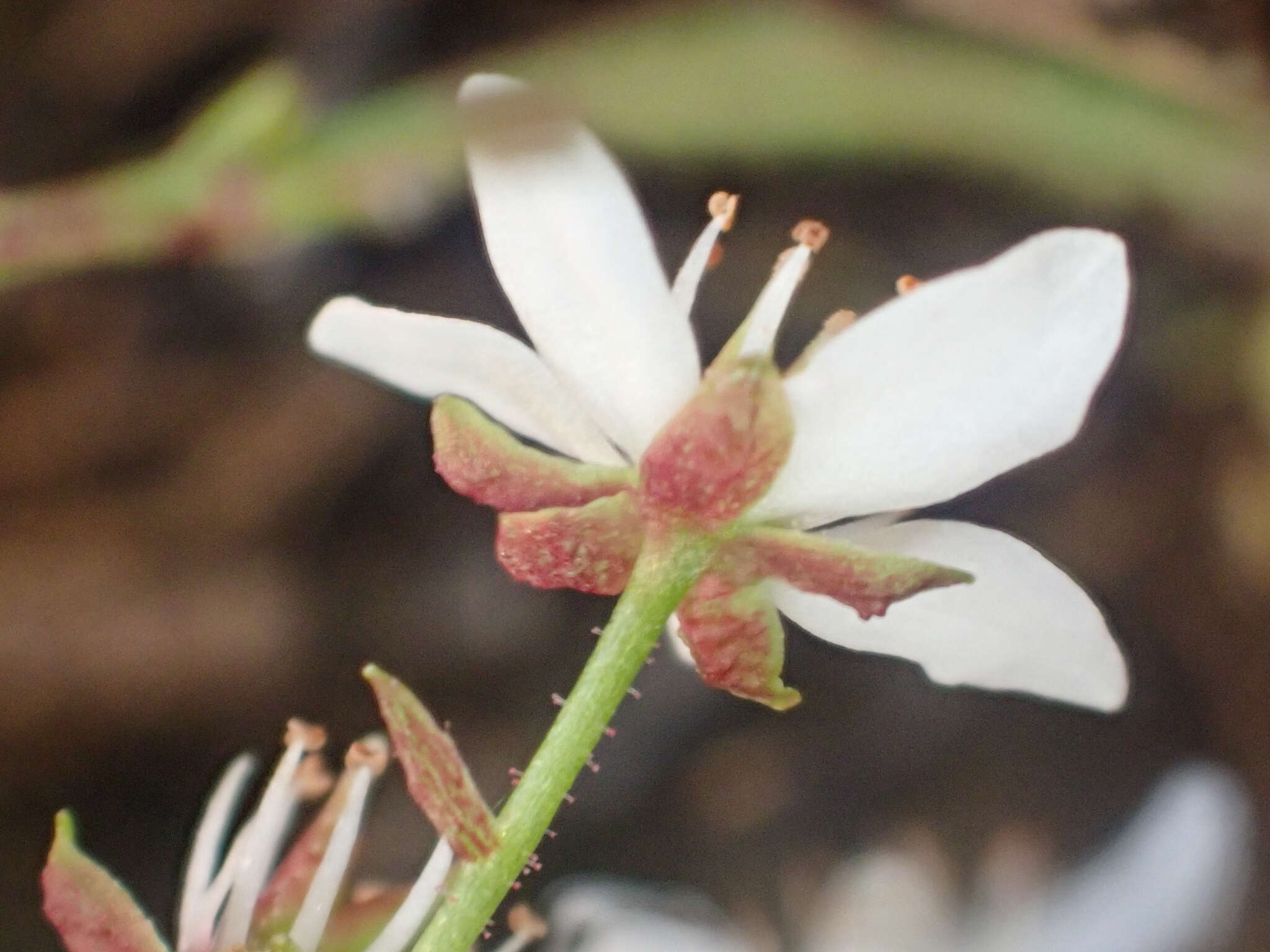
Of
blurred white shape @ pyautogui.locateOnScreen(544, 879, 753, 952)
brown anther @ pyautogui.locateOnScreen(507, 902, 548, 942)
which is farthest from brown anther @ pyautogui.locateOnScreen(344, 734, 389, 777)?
blurred white shape @ pyautogui.locateOnScreen(544, 879, 753, 952)

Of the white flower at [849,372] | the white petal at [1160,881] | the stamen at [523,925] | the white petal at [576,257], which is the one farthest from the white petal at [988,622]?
the white petal at [1160,881]

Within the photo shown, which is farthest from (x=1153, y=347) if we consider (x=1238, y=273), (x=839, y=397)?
(x=839, y=397)

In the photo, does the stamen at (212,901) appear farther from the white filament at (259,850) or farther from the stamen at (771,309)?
the stamen at (771,309)

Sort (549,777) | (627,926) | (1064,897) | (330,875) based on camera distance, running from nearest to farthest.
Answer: (549,777), (330,875), (627,926), (1064,897)

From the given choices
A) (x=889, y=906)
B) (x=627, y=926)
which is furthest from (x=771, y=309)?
(x=889, y=906)

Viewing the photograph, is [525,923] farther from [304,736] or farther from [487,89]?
[487,89]
